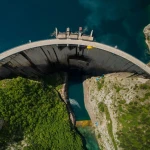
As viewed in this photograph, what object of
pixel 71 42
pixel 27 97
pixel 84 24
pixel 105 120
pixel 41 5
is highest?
pixel 41 5

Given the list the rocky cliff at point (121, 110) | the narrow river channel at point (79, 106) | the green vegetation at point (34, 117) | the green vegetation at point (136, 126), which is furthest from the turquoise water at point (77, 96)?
the green vegetation at point (136, 126)

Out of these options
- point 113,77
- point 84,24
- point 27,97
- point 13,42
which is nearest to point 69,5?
point 84,24

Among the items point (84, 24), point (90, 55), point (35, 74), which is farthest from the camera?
point (84, 24)

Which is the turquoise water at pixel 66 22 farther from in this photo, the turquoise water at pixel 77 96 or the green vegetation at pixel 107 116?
the green vegetation at pixel 107 116

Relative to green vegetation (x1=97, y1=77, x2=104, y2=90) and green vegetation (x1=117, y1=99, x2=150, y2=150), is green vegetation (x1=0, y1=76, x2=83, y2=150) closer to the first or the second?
green vegetation (x1=97, y1=77, x2=104, y2=90)

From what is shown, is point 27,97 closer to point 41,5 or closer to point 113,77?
point 113,77

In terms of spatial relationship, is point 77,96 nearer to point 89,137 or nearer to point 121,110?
point 89,137

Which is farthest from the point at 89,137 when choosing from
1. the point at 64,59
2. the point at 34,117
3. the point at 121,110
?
the point at 64,59
